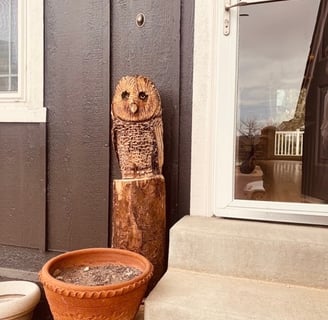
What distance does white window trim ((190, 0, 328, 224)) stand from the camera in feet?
5.88

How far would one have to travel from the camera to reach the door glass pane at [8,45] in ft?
7.16

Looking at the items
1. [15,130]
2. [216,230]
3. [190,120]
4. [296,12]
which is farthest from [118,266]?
[296,12]

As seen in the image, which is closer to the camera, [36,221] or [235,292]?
[235,292]

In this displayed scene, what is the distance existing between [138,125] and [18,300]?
1072mm

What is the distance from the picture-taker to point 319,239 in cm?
148

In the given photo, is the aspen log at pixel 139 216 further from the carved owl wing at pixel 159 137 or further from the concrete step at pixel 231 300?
the concrete step at pixel 231 300

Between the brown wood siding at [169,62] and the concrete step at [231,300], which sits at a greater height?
the brown wood siding at [169,62]

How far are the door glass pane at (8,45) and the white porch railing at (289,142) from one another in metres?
1.84

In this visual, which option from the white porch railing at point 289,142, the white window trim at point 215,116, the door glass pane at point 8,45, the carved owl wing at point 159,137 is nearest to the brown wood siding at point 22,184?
the door glass pane at point 8,45

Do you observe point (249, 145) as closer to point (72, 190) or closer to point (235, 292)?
point (235, 292)

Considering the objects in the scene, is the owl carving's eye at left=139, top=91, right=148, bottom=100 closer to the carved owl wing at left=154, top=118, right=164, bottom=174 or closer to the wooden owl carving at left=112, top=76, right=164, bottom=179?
the wooden owl carving at left=112, top=76, right=164, bottom=179

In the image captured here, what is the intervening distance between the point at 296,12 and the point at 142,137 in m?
1.65

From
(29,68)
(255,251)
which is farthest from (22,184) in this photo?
(255,251)

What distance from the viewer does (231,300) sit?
1.31 meters
